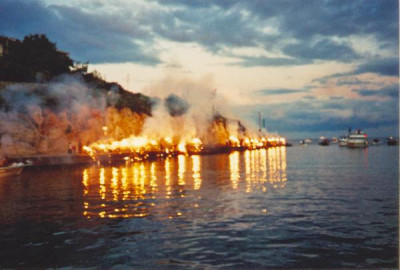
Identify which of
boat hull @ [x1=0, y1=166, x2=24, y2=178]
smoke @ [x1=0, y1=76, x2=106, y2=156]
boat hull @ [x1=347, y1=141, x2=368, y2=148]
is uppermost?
smoke @ [x1=0, y1=76, x2=106, y2=156]

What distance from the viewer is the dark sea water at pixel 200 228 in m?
15.4

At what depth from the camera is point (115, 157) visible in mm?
85250

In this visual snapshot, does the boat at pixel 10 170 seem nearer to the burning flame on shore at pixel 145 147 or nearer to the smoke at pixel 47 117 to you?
the smoke at pixel 47 117

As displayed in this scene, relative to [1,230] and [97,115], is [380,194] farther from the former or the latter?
[97,115]

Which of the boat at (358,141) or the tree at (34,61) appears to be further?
A: the boat at (358,141)

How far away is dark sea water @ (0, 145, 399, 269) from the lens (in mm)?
15406

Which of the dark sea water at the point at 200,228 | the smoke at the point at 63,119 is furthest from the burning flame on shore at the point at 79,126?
the dark sea water at the point at 200,228

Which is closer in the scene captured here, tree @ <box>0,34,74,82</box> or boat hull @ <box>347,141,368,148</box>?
tree @ <box>0,34,74,82</box>

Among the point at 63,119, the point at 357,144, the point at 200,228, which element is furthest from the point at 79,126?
the point at 357,144

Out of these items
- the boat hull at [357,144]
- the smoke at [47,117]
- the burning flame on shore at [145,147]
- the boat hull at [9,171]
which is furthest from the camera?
the boat hull at [357,144]

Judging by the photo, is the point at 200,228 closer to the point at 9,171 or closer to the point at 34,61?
the point at 9,171

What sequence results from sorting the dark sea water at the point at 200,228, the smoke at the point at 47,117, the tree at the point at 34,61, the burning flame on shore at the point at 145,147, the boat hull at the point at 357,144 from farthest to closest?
the boat hull at the point at 357,144
the burning flame on shore at the point at 145,147
the tree at the point at 34,61
the smoke at the point at 47,117
the dark sea water at the point at 200,228

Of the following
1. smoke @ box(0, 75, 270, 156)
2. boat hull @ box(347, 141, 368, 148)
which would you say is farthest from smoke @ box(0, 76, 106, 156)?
boat hull @ box(347, 141, 368, 148)

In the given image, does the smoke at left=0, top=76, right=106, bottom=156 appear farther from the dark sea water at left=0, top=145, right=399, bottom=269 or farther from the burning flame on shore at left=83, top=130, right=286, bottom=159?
the dark sea water at left=0, top=145, right=399, bottom=269
